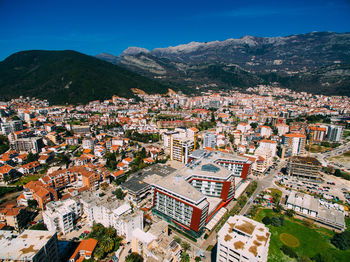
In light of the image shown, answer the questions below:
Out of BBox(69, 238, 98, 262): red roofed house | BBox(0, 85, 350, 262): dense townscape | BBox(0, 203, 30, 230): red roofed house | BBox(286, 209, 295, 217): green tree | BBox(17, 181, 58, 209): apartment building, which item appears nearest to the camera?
BBox(0, 85, 350, 262): dense townscape

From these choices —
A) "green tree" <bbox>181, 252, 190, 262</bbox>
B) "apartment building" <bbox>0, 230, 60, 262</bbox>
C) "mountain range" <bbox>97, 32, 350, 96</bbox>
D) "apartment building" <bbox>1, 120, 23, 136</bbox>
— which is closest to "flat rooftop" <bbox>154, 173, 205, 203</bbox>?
"green tree" <bbox>181, 252, 190, 262</bbox>

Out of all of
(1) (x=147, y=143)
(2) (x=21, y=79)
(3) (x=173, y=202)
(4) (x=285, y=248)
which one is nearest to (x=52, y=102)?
(2) (x=21, y=79)

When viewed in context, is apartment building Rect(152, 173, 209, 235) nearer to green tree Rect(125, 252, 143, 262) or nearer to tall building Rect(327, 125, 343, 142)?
green tree Rect(125, 252, 143, 262)

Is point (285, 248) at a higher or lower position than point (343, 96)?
lower

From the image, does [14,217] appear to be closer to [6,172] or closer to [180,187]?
[6,172]

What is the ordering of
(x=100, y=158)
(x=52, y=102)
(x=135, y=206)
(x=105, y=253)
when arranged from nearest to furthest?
(x=105, y=253), (x=135, y=206), (x=100, y=158), (x=52, y=102)

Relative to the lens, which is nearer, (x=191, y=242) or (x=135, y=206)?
(x=191, y=242)

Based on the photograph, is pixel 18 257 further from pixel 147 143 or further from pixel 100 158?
pixel 147 143
